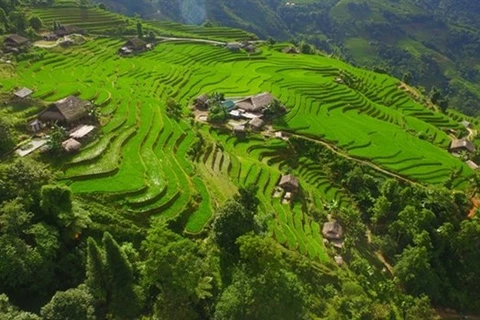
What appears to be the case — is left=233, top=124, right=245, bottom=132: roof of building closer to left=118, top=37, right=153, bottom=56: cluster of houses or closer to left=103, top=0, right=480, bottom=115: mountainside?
left=118, top=37, right=153, bottom=56: cluster of houses

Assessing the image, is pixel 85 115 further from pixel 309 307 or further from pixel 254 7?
pixel 254 7

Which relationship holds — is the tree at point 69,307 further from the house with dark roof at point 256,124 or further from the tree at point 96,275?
the house with dark roof at point 256,124

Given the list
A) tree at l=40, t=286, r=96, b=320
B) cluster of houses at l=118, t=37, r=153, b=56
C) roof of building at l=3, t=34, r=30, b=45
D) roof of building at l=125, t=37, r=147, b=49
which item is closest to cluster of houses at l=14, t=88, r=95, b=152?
tree at l=40, t=286, r=96, b=320

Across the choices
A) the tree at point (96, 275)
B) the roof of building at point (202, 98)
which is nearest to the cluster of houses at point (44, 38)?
the roof of building at point (202, 98)

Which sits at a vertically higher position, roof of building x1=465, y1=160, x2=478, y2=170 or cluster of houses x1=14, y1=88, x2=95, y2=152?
cluster of houses x1=14, y1=88, x2=95, y2=152

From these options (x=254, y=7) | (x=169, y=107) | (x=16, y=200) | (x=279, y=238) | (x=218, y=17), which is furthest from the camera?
(x=254, y=7)

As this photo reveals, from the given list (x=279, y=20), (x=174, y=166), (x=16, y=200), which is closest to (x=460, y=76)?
(x=279, y=20)
